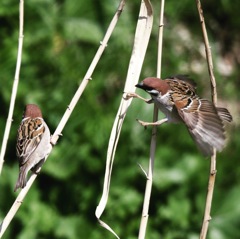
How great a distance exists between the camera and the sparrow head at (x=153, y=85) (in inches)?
105

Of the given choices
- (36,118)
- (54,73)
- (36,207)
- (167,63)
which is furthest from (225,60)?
(36,118)

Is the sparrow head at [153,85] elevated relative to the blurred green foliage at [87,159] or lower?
elevated

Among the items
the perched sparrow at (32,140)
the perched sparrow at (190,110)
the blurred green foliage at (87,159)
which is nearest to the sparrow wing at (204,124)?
the perched sparrow at (190,110)

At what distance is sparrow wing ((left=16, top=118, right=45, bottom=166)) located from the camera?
3377mm

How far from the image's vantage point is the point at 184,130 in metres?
5.03

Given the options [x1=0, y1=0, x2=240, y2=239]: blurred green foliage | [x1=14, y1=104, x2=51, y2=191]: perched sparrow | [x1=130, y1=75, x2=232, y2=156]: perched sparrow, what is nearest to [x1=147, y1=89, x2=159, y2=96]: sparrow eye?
[x1=130, y1=75, x2=232, y2=156]: perched sparrow

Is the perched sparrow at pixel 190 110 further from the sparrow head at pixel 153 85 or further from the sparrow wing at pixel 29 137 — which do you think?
the sparrow wing at pixel 29 137

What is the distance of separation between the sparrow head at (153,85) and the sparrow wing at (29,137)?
879mm

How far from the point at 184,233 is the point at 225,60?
7.16 feet

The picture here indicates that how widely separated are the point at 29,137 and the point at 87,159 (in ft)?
4.77

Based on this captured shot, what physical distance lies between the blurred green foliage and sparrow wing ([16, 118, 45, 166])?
48.7 inches

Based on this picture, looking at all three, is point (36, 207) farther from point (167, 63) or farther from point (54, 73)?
point (167, 63)

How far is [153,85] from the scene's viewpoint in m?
2.70

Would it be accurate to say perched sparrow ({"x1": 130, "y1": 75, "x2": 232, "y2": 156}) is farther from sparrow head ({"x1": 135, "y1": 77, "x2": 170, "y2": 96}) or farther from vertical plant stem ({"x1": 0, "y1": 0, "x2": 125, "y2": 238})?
vertical plant stem ({"x1": 0, "y1": 0, "x2": 125, "y2": 238})
